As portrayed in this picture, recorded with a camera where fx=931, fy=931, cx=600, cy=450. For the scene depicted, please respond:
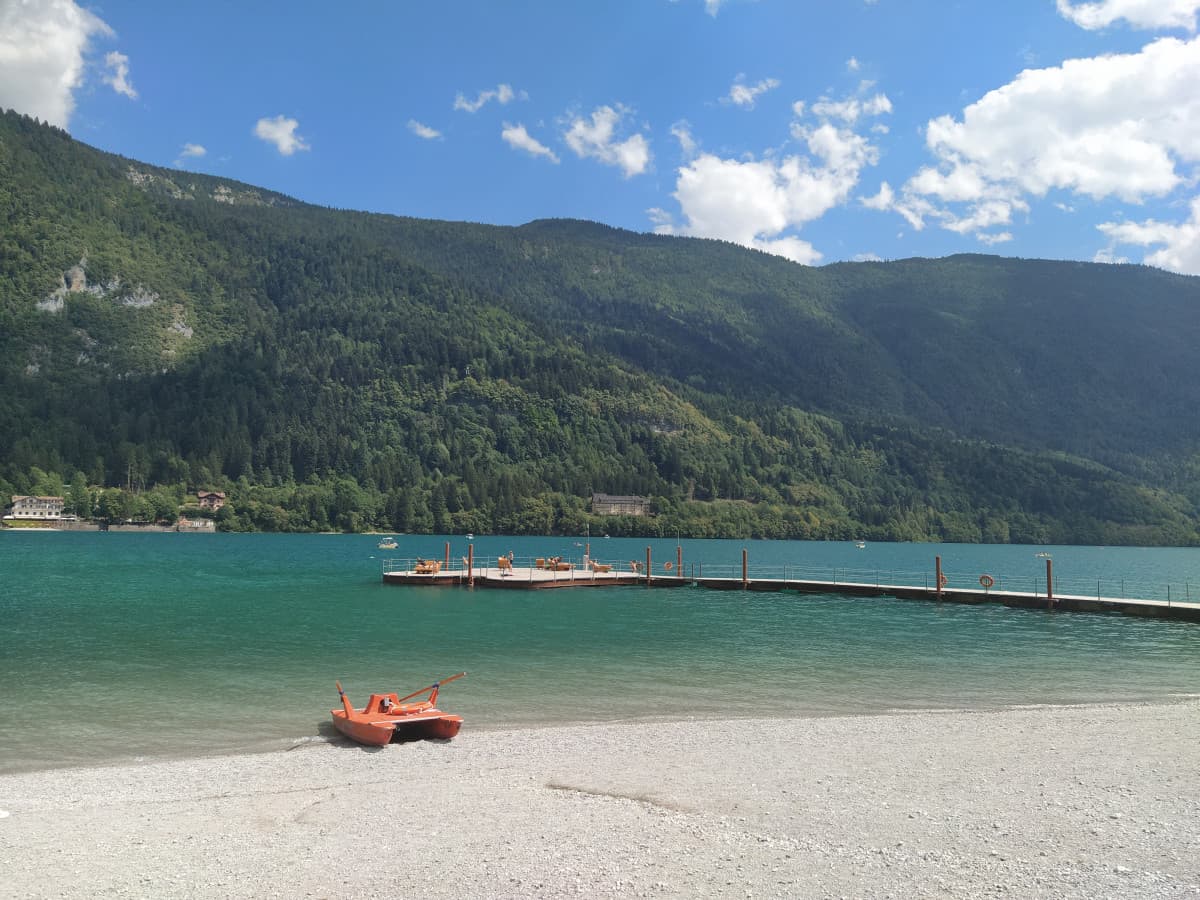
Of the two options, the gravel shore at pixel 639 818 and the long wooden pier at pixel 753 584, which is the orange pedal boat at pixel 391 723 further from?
the long wooden pier at pixel 753 584

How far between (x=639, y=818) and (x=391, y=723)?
8.75 m

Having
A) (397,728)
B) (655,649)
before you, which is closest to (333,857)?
(397,728)

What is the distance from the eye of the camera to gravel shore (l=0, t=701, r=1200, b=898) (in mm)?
12344

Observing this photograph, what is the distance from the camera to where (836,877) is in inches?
485

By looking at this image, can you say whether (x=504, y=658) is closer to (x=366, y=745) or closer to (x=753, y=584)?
(x=366, y=745)

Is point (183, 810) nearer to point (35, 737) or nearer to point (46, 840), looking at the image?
point (46, 840)

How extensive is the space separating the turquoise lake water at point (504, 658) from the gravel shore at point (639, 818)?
13.3 feet

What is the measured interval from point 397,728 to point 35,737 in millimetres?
8704

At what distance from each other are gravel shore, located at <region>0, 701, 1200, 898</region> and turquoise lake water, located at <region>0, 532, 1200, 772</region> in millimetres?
4045

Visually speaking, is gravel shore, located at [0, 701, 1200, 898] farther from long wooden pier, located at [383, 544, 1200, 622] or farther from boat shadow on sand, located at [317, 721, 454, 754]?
long wooden pier, located at [383, 544, 1200, 622]

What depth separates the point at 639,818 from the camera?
50.4ft

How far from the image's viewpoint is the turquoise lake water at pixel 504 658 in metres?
25.5

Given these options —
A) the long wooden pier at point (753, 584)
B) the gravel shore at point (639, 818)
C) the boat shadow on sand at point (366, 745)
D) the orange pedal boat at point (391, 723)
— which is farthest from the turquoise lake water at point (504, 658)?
the gravel shore at point (639, 818)

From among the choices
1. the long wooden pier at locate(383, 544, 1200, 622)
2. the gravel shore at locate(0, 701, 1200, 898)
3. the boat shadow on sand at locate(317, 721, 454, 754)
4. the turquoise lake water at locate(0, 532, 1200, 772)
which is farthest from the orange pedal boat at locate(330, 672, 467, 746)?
the long wooden pier at locate(383, 544, 1200, 622)
